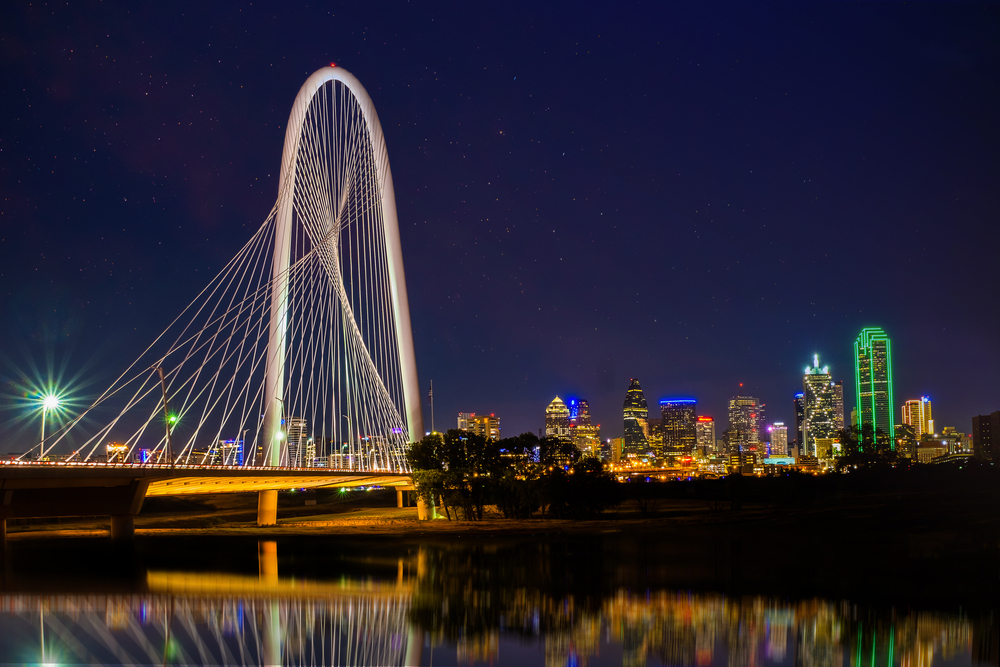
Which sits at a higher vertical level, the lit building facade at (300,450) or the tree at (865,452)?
the lit building facade at (300,450)

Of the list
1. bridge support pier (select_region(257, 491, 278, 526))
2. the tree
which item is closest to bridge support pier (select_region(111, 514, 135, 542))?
bridge support pier (select_region(257, 491, 278, 526))

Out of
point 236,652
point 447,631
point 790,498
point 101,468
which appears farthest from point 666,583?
point 790,498

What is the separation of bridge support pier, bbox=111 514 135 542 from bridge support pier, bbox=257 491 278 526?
1536 centimetres

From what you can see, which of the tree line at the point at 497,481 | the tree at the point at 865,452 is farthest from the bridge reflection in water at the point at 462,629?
the tree at the point at 865,452

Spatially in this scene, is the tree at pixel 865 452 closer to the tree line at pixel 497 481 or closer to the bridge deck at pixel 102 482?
the tree line at pixel 497 481

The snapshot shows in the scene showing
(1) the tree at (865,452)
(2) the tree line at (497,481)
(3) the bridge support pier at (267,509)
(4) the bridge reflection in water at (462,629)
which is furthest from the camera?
(1) the tree at (865,452)

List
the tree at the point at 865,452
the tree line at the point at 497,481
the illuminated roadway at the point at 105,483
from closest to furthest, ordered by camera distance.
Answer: the illuminated roadway at the point at 105,483 < the tree line at the point at 497,481 < the tree at the point at 865,452

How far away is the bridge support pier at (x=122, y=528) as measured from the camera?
4644 cm

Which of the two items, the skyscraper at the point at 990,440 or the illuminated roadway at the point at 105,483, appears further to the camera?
the skyscraper at the point at 990,440

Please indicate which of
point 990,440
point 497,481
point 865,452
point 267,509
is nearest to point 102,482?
point 267,509

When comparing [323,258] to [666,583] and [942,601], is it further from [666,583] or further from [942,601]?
[942,601]

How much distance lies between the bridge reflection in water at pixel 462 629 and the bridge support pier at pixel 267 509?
117 feet

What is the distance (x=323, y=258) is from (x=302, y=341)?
5613 mm

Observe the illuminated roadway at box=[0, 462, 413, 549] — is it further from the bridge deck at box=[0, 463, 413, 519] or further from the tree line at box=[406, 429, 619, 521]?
the tree line at box=[406, 429, 619, 521]
